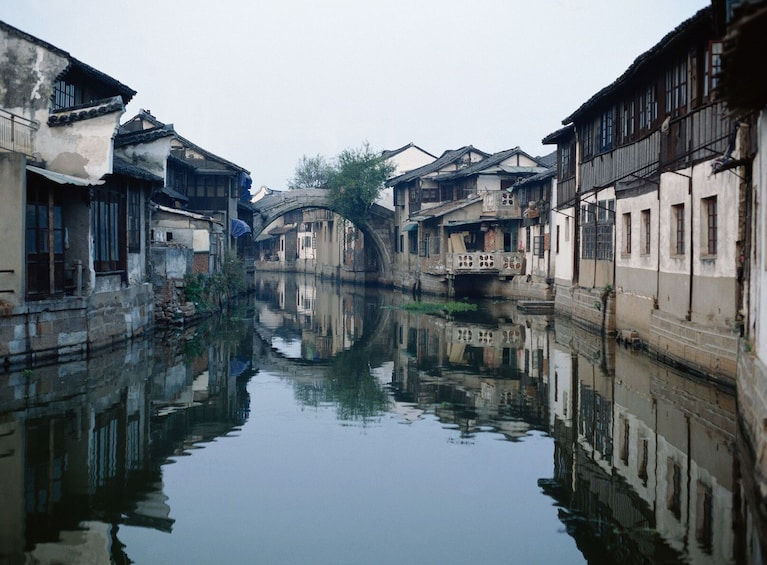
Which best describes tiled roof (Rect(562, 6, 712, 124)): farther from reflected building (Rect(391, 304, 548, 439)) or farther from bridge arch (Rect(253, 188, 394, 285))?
bridge arch (Rect(253, 188, 394, 285))

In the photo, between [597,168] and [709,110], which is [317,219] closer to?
[597,168]

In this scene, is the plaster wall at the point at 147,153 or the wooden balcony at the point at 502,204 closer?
the plaster wall at the point at 147,153

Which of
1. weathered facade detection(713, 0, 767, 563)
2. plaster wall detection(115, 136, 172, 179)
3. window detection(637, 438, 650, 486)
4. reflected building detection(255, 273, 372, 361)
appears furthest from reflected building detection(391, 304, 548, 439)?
plaster wall detection(115, 136, 172, 179)

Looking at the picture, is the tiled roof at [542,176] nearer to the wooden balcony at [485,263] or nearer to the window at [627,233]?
the wooden balcony at [485,263]

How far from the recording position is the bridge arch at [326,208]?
4984 centimetres

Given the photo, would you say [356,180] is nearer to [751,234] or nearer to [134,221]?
[134,221]

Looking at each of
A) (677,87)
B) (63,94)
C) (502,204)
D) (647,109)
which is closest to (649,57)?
(677,87)

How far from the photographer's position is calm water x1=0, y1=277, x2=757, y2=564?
747cm

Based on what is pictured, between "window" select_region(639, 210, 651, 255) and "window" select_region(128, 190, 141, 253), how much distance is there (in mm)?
12870

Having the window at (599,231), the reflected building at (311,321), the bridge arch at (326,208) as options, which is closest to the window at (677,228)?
the window at (599,231)

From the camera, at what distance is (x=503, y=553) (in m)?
7.28

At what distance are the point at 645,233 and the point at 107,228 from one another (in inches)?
511

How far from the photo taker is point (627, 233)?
21859 millimetres

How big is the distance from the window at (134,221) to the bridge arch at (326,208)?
26567 millimetres
